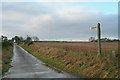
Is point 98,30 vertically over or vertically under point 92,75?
over

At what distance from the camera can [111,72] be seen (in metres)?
9.67

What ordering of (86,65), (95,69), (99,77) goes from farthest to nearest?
(86,65)
(95,69)
(99,77)

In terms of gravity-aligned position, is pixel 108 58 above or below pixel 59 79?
above

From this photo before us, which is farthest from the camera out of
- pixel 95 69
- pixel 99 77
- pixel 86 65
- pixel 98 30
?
pixel 98 30

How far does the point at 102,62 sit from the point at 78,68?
211 cm

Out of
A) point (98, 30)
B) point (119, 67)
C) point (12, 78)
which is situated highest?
point (98, 30)

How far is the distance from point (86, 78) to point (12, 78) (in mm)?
4577

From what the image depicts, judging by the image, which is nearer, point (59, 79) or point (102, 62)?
point (59, 79)

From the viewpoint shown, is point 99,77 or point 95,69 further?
point 95,69

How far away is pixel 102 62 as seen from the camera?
1123cm

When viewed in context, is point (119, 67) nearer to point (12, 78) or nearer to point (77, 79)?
point (77, 79)

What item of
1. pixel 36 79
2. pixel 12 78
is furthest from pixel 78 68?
pixel 12 78

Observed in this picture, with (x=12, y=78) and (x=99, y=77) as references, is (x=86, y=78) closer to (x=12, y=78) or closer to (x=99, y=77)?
(x=99, y=77)

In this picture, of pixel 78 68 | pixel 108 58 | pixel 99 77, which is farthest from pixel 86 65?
pixel 99 77
